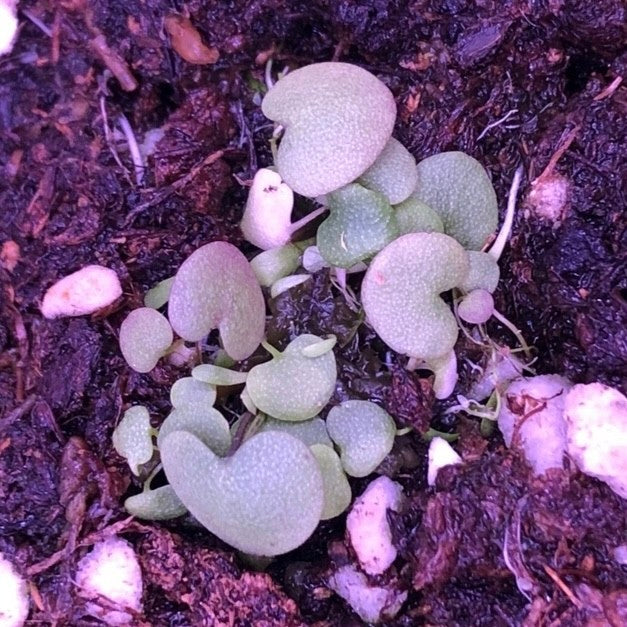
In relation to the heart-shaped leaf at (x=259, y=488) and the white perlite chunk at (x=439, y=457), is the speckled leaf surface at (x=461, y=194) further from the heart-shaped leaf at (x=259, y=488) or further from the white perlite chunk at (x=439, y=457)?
the heart-shaped leaf at (x=259, y=488)

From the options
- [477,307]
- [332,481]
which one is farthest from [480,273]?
[332,481]

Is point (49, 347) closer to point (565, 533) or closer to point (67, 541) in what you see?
point (67, 541)

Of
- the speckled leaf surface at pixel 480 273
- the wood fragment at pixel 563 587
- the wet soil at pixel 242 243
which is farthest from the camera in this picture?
the speckled leaf surface at pixel 480 273

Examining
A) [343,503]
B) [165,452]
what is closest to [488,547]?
[343,503]

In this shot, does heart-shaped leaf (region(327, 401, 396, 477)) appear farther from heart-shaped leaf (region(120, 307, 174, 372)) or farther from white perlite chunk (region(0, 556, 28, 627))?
white perlite chunk (region(0, 556, 28, 627))

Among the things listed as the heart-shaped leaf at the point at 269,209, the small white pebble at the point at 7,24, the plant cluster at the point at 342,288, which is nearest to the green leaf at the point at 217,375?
the plant cluster at the point at 342,288
